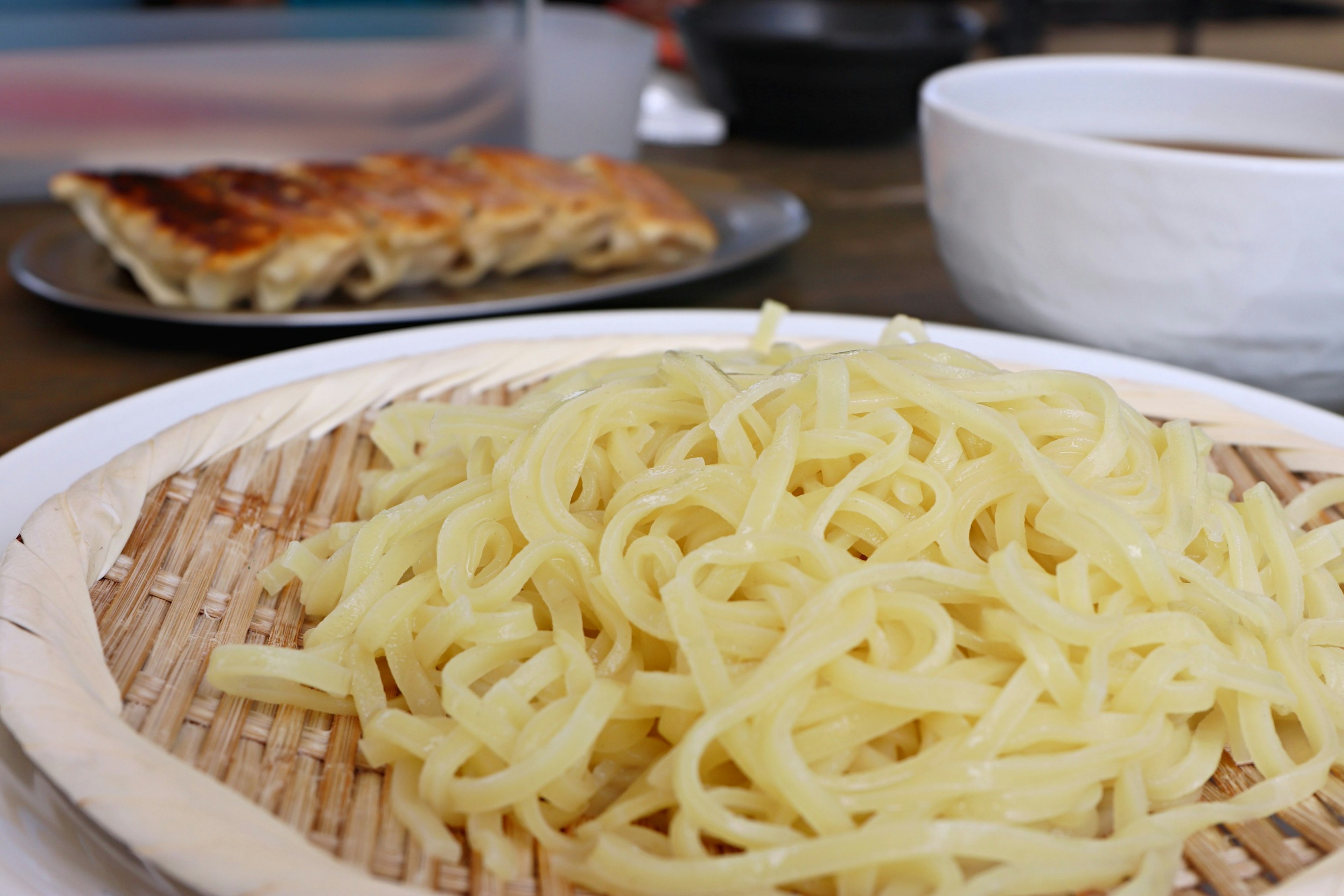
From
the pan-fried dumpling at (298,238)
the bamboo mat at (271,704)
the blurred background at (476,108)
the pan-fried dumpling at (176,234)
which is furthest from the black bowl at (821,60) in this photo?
the bamboo mat at (271,704)

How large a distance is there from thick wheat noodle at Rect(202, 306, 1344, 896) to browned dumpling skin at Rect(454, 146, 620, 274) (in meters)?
0.84

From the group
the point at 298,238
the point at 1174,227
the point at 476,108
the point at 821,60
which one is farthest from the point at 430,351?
the point at 821,60

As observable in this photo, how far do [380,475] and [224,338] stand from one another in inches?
24.4

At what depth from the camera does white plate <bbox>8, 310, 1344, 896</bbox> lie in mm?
520

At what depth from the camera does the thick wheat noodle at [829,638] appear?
570 millimetres

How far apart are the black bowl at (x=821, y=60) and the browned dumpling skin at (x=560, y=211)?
2.79 ft

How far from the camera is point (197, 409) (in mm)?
938

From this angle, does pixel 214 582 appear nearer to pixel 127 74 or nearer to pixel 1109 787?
pixel 1109 787

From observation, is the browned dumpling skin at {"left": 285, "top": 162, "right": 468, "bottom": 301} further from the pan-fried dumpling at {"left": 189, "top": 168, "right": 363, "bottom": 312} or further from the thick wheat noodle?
the thick wheat noodle

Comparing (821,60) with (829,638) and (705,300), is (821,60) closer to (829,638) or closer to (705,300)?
(705,300)

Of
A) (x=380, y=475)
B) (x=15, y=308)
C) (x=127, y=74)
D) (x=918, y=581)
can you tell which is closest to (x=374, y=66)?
(x=127, y=74)

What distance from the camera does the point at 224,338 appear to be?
1393 millimetres

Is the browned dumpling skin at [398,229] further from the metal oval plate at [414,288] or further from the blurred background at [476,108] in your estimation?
the blurred background at [476,108]

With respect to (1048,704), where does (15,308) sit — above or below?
below
